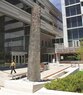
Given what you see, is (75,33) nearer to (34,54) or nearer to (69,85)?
(34,54)

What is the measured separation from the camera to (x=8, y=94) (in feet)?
34.5

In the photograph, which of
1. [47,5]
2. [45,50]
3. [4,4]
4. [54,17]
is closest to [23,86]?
[4,4]

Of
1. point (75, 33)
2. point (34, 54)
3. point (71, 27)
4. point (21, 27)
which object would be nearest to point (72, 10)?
point (71, 27)

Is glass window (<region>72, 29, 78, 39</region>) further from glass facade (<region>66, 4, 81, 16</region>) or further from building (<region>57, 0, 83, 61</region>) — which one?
glass facade (<region>66, 4, 81, 16</region>)

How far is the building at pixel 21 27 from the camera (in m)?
37.4

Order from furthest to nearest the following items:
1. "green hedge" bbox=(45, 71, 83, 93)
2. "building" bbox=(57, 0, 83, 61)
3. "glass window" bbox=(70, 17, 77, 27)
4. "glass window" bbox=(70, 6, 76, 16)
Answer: "glass window" bbox=(70, 6, 76, 16), "glass window" bbox=(70, 17, 77, 27), "building" bbox=(57, 0, 83, 61), "green hedge" bbox=(45, 71, 83, 93)

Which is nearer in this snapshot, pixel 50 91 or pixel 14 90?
pixel 50 91

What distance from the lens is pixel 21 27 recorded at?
45594mm

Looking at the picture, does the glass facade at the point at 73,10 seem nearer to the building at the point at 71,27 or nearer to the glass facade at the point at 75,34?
the building at the point at 71,27

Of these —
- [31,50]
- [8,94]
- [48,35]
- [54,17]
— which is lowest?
[8,94]

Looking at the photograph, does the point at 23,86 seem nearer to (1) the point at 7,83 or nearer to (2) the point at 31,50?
(1) the point at 7,83

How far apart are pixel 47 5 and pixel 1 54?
2241 cm

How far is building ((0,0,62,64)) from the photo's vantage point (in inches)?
1474

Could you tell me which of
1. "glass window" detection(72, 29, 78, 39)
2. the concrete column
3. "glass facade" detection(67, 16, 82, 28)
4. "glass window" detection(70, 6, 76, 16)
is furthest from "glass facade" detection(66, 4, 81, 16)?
the concrete column
